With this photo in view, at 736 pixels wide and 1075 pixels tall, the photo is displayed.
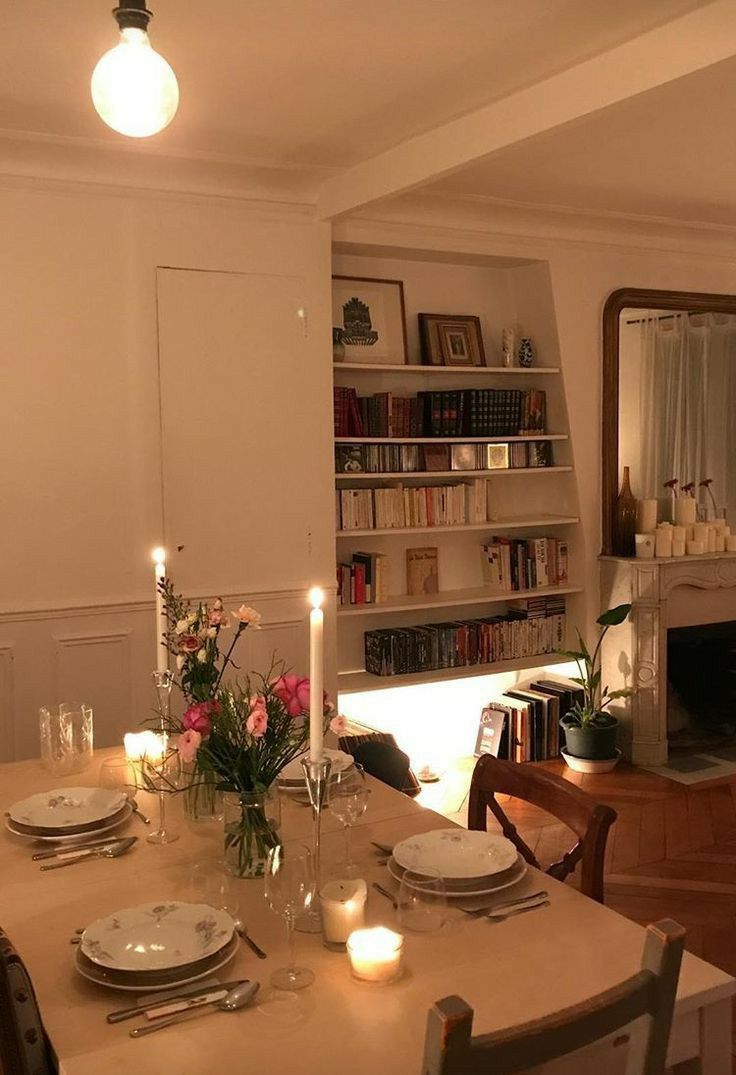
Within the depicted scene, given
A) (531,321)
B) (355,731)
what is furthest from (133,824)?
(531,321)

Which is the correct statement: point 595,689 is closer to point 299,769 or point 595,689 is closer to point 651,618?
point 651,618

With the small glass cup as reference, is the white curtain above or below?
above

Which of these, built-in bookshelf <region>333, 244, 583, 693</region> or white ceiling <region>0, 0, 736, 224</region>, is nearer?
white ceiling <region>0, 0, 736, 224</region>

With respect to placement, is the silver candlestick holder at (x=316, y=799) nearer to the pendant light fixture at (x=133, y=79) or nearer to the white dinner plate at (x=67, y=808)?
the white dinner plate at (x=67, y=808)

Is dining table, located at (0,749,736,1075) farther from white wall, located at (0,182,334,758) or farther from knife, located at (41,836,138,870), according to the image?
white wall, located at (0,182,334,758)

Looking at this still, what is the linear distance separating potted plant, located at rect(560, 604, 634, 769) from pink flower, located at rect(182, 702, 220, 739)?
10.9ft

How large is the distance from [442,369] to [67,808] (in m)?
3.09

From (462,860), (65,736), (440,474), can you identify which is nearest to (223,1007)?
(462,860)

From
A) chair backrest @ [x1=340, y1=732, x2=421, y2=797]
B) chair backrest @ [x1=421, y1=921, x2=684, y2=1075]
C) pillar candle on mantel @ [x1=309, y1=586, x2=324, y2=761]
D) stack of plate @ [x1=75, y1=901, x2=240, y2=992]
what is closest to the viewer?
chair backrest @ [x1=421, y1=921, x2=684, y2=1075]

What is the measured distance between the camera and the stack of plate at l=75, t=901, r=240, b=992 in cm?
151

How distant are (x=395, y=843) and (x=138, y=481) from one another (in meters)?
2.31

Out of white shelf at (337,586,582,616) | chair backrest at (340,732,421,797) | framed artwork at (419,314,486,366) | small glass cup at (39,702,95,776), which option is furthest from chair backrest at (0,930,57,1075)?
framed artwork at (419,314,486,366)

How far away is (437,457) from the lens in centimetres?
491

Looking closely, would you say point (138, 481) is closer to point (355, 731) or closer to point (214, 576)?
point (214, 576)
